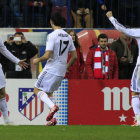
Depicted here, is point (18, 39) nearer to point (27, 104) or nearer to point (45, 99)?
point (27, 104)

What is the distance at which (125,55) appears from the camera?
13852 millimetres

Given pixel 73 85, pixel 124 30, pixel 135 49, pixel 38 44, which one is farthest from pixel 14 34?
pixel 124 30

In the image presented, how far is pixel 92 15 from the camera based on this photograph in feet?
48.2

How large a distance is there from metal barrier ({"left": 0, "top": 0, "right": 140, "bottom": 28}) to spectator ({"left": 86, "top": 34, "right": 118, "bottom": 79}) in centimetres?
137

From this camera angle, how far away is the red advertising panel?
13688 mm

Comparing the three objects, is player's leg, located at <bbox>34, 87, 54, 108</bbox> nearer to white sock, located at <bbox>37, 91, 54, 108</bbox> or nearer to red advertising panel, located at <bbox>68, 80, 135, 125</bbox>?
white sock, located at <bbox>37, 91, 54, 108</bbox>

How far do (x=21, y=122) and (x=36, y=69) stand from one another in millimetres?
1319

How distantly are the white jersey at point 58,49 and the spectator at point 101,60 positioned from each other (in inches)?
76.6

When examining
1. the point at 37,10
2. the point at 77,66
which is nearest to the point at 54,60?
the point at 77,66

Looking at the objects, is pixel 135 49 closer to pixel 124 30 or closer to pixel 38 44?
pixel 38 44

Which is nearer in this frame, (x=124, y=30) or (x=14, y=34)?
(x=124, y=30)

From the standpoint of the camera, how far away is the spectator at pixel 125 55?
13.9 m
